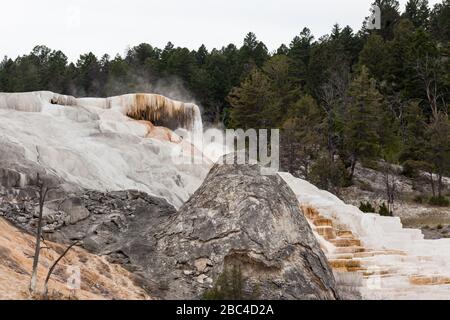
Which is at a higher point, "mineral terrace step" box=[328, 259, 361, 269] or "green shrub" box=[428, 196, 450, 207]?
"green shrub" box=[428, 196, 450, 207]

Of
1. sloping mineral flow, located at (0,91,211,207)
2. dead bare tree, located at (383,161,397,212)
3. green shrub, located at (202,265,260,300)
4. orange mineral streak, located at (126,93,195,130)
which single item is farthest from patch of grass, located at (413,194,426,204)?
green shrub, located at (202,265,260,300)

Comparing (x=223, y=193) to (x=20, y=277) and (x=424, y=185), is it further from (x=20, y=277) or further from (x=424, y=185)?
(x=424, y=185)

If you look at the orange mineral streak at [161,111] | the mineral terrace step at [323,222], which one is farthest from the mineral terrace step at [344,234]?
the orange mineral streak at [161,111]

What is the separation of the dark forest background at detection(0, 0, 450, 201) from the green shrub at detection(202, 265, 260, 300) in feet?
74.2

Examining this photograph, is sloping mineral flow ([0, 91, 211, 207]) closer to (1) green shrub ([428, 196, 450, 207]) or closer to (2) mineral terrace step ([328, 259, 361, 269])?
(2) mineral terrace step ([328, 259, 361, 269])

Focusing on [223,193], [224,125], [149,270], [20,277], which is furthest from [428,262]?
[224,125]

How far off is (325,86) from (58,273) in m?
39.9

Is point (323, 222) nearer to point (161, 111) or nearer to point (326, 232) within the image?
point (326, 232)

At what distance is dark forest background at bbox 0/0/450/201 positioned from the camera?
37594 mm

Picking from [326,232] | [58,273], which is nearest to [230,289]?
[58,273]

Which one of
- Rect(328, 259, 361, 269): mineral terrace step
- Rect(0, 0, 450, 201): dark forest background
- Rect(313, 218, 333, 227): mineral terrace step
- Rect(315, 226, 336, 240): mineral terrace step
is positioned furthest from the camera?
Rect(0, 0, 450, 201): dark forest background

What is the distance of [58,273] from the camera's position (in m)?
10.6
